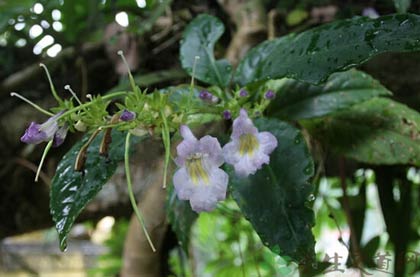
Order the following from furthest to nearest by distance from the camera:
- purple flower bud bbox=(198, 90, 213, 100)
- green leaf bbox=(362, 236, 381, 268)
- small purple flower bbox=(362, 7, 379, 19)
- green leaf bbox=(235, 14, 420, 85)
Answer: small purple flower bbox=(362, 7, 379, 19) < green leaf bbox=(362, 236, 381, 268) < purple flower bud bbox=(198, 90, 213, 100) < green leaf bbox=(235, 14, 420, 85)

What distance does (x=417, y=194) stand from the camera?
1015 mm

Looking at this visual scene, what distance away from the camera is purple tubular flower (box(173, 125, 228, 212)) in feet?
A: 1.72

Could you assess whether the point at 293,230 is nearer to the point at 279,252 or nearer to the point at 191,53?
the point at 279,252

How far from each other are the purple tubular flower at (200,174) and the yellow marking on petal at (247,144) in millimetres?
33

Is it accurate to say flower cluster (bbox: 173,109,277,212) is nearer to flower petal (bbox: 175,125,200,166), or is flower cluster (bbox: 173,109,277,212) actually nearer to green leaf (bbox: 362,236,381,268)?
flower petal (bbox: 175,125,200,166)

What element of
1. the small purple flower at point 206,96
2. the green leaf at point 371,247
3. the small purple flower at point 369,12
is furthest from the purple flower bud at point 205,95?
the small purple flower at point 369,12

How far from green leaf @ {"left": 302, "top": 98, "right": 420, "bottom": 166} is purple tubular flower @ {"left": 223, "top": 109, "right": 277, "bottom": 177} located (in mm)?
229

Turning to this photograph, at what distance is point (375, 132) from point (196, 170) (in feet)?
1.05

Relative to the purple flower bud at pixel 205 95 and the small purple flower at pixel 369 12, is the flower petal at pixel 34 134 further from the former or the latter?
the small purple flower at pixel 369 12

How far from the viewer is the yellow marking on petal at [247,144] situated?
1.84 ft

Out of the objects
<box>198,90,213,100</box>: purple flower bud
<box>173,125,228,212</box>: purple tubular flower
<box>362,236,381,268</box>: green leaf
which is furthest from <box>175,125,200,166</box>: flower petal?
<box>362,236,381,268</box>: green leaf

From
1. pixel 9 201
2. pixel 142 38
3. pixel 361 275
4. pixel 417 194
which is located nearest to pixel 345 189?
pixel 417 194

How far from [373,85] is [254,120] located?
0.17 m

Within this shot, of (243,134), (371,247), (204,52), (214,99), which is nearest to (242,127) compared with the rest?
(243,134)
